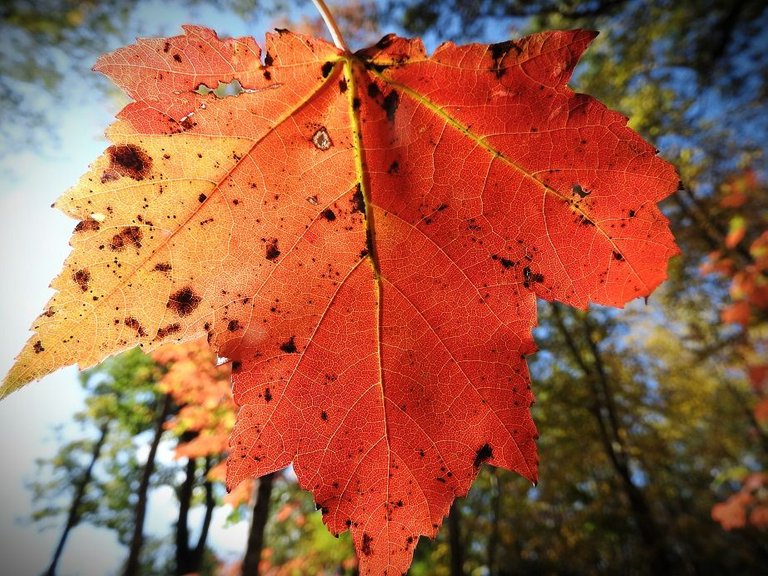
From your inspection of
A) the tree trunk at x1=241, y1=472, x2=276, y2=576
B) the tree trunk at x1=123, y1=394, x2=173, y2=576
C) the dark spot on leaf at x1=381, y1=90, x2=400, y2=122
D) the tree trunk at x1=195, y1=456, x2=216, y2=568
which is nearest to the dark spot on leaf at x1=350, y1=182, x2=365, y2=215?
the dark spot on leaf at x1=381, y1=90, x2=400, y2=122

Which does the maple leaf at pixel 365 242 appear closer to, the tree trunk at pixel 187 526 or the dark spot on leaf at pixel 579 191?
the dark spot on leaf at pixel 579 191

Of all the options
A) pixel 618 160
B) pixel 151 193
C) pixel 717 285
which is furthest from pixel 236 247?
pixel 717 285

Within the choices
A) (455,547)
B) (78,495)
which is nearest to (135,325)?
(455,547)

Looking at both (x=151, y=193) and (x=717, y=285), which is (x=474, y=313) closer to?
(x=151, y=193)

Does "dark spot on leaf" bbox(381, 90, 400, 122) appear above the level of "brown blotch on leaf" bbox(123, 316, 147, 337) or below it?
above

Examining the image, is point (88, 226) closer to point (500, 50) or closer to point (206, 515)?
point (500, 50)

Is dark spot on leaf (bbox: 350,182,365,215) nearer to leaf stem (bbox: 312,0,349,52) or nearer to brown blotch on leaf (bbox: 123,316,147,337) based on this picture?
leaf stem (bbox: 312,0,349,52)
